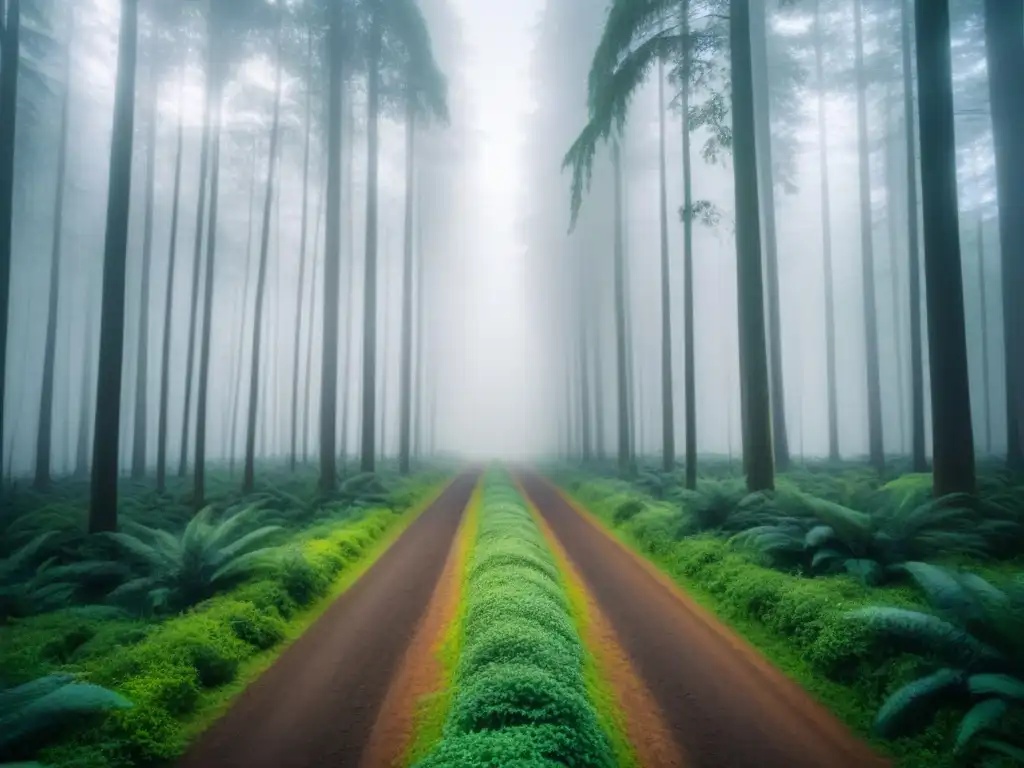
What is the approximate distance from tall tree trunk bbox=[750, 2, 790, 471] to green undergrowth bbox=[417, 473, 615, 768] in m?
13.7

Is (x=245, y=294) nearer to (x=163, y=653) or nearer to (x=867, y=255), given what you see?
(x=163, y=653)

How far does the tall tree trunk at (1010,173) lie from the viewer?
13102 millimetres

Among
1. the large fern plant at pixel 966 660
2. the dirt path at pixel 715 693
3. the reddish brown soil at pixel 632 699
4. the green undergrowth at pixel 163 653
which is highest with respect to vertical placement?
the large fern plant at pixel 966 660

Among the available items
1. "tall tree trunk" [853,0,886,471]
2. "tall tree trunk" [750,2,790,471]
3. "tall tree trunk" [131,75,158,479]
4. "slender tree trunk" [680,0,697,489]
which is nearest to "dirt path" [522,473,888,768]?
"slender tree trunk" [680,0,697,489]

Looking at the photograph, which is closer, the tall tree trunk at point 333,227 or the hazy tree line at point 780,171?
the hazy tree line at point 780,171

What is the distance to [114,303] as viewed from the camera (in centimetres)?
987

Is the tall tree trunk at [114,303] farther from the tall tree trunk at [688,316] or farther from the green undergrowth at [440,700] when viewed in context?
the tall tree trunk at [688,316]

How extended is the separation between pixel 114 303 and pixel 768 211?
19.8 metres

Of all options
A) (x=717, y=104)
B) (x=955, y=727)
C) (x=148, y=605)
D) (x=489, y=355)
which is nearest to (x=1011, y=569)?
(x=955, y=727)

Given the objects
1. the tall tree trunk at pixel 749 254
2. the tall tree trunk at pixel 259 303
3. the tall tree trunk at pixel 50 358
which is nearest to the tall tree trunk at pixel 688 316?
the tall tree trunk at pixel 749 254

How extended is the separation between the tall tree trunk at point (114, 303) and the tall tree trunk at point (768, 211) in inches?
728

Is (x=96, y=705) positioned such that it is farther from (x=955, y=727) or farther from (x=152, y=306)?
(x=152, y=306)

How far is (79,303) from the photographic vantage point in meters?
42.9

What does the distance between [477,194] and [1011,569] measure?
150ft
